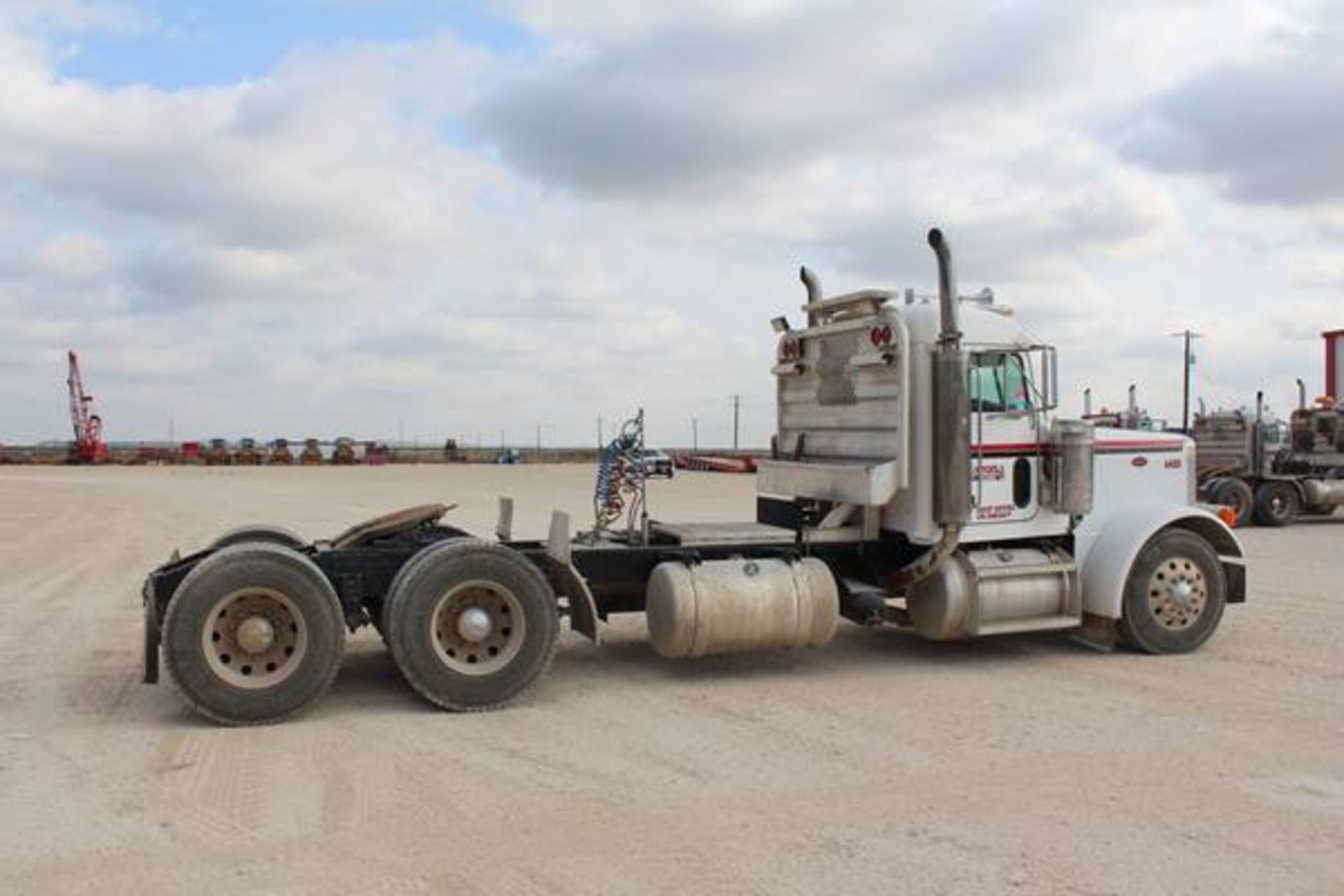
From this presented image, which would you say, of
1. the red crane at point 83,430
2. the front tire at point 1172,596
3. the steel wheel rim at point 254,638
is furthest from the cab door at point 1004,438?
the red crane at point 83,430

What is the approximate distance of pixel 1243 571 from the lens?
33.6 ft

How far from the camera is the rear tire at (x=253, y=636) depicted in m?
7.27

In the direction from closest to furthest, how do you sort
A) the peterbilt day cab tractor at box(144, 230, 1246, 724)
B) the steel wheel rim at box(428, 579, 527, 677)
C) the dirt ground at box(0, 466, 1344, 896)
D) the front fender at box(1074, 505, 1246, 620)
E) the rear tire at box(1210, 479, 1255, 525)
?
1. the dirt ground at box(0, 466, 1344, 896)
2. the peterbilt day cab tractor at box(144, 230, 1246, 724)
3. the steel wheel rim at box(428, 579, 527, 677)
4. the front fender at box(1074, 505, 1246, 620)
5. the rear tire at box(1210, 479, 1255, 525)

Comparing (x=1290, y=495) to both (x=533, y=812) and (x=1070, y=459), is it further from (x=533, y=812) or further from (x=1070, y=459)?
(x=533, y=812)

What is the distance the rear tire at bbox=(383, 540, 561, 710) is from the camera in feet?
25.2

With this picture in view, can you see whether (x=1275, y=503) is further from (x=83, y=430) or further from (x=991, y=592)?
(x=83, y=430)

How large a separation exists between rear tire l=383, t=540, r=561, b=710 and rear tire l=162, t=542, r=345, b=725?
0.45 m

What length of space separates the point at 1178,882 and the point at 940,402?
15.2 feet

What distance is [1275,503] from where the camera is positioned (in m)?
25.1

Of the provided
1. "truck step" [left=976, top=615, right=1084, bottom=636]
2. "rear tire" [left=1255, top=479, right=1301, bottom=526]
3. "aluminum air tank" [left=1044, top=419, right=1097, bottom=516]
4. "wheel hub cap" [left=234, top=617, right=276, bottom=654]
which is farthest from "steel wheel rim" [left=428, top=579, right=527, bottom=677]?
"rear tire" [left=1255, top=479, right=1301, bottom=526]

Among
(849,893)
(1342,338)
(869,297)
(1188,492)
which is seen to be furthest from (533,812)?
(1342,338)

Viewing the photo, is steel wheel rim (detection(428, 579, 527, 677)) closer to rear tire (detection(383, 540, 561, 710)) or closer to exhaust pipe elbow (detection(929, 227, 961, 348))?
rear tire (detection(383, 540, 561, 710))

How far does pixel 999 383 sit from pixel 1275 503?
1860cm

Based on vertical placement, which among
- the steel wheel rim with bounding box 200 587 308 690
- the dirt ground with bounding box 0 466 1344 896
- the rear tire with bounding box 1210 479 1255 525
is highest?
the rear tire with bounding box 1210 479 1255 525
